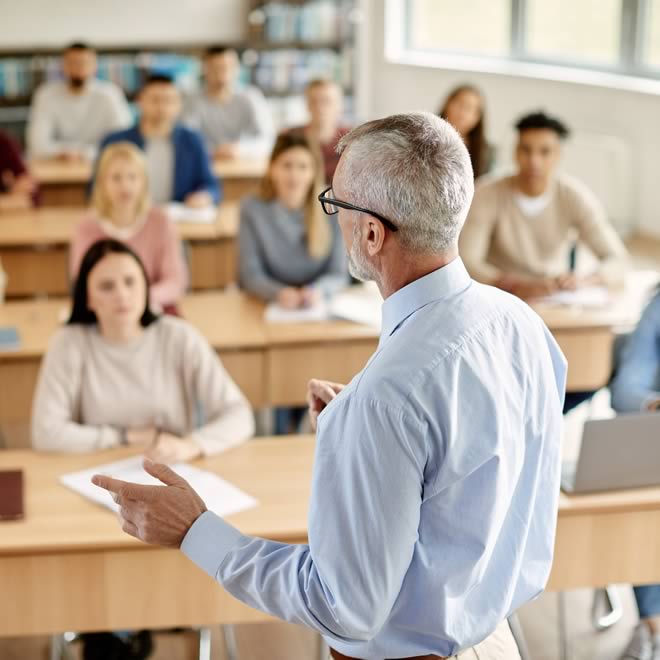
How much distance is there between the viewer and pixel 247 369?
3.73 metres

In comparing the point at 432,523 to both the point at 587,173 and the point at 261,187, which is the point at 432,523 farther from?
the point at 587,173

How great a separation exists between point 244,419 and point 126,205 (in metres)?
1.69

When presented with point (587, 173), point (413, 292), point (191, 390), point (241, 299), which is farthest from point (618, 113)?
point (413, 292)

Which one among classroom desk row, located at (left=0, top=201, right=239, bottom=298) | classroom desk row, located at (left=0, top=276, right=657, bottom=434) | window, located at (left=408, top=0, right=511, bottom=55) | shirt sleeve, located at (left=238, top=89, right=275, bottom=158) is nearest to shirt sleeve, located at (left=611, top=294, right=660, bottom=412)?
classroom desk row, located at (left=0, top=276, right=657, bottom=434)

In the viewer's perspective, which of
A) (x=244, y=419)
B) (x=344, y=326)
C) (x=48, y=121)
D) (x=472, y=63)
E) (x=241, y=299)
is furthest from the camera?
(x=472, y=63)

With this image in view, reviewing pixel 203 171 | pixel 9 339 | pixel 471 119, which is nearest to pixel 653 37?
pixel 471 119

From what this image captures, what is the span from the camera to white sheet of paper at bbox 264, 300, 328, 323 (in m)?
3.86

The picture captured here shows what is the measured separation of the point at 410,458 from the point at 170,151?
4.44 meters

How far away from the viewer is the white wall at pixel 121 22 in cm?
915

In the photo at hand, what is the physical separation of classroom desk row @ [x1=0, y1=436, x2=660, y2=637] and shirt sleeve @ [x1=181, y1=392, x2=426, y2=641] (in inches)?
36.6

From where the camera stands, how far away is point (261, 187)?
14.3 feet

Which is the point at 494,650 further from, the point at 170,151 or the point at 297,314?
the point at 170,151

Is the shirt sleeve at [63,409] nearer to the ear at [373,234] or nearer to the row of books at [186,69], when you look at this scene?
the ear at [373,234]

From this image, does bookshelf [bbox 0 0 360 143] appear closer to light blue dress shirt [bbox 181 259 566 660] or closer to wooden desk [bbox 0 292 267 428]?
wooden desk [bbox 0 292 267 428]
